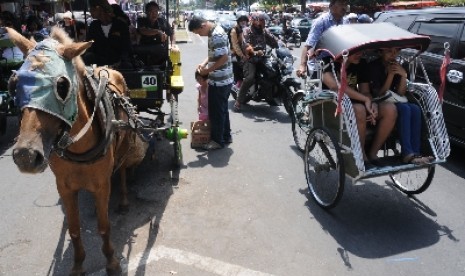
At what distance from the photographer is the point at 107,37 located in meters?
5.35

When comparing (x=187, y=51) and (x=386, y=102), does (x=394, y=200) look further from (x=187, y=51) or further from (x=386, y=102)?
(x=187, y=51)

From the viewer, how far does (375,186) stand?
5008 millimetres

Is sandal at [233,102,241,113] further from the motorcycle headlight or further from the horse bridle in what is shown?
the horse bridle

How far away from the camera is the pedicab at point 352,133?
3.93 metres

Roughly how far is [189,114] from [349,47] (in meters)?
5.09

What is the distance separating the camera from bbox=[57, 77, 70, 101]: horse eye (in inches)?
91.4

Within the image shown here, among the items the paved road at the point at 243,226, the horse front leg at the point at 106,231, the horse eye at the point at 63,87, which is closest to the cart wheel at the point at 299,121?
the paved road at the point at 243,226

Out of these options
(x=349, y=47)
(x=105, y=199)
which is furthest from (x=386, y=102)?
(x=105, y=199)

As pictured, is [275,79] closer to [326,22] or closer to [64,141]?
[326,22]

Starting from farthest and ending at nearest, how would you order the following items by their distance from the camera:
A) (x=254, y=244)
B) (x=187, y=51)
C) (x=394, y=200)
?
(x=187, y=51) → (x=394, y=200) → (x=254, y=244)

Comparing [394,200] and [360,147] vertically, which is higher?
[360,147]

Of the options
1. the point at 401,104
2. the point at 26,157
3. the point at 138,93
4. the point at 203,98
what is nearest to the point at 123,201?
the point at 138,93

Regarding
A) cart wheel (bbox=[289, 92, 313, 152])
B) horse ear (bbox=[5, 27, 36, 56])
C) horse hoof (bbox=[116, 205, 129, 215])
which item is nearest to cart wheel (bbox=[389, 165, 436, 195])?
cart wheel (bbox=[289, 92, 313, 152])

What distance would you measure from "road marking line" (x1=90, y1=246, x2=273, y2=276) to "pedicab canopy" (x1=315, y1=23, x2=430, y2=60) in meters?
2.24
